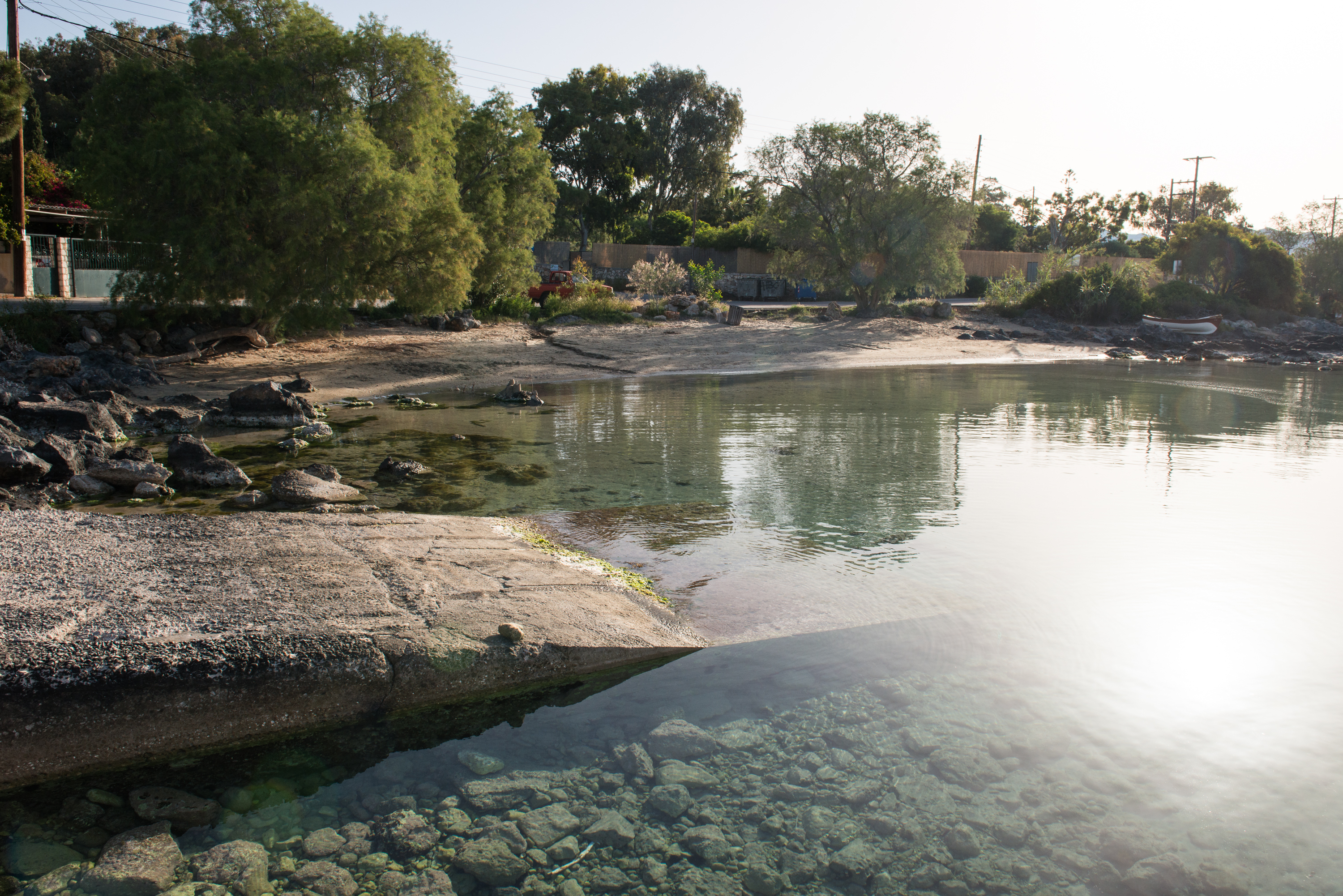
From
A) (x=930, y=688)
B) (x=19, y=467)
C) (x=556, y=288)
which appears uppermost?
(x=556, y=288)

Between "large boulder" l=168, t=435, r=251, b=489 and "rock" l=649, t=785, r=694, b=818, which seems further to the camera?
"large boulder" l=168, t=435, r=251, b=489

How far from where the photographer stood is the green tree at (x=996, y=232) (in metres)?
56.3

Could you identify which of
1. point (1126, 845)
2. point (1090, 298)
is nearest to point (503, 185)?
point (1126, 845)

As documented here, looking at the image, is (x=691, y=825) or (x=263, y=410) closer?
(x=691, y=825)

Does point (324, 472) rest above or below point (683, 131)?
below

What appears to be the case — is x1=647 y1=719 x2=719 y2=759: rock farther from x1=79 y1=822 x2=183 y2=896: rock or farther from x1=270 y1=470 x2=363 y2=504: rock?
x1=270 y1=470 x2=363 y2=504: rock

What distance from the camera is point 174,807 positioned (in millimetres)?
3881

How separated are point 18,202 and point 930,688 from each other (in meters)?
27.7

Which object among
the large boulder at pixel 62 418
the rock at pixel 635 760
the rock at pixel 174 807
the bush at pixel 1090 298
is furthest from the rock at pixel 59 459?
the bush at pixel 1090 298

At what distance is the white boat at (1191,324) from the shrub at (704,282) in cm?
1850

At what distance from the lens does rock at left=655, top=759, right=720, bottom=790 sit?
165 inches

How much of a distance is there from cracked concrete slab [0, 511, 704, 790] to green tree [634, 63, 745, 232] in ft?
162

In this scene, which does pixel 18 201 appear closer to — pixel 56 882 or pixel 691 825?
pixel 56 882

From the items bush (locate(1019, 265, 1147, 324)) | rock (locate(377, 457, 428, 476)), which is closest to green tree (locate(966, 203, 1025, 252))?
bush (locate(1019, 265, 1147, 324))
